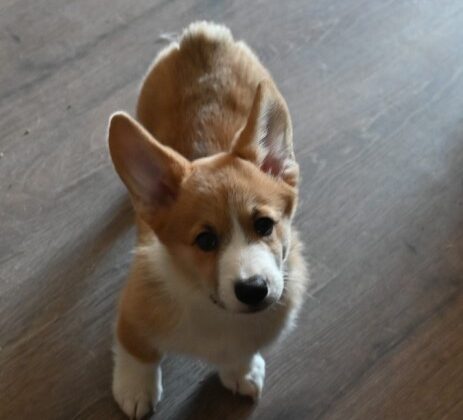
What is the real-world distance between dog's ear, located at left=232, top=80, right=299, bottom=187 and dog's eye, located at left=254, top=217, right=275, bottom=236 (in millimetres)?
115

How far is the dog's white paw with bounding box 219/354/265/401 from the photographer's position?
1536 millimetres

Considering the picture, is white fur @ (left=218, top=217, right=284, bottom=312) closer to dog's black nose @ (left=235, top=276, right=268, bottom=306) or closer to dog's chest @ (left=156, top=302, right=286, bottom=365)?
dog's black nose @ (left=235, top=276, right=268, bottom=306)

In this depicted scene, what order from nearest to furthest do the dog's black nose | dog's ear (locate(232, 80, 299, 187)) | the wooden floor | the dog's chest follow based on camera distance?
the dog's black nose < dog's ear (locate(232, 80, 299, 187)) < the dog's chest < the wooden floor

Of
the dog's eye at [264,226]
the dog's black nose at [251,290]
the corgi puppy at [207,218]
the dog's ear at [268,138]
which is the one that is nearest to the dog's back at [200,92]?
the corgi puppy at [207,218]

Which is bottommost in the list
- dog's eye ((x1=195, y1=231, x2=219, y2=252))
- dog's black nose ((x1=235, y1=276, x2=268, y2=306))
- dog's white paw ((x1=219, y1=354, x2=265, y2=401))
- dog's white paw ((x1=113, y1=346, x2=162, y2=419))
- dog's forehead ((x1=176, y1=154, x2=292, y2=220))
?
dog's white paw ((x1=219, y1=354, x2=265, y2=401))

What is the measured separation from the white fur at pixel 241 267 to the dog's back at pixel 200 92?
1.02ft

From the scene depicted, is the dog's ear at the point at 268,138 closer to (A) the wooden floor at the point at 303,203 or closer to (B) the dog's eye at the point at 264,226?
(B) the dog's eye at the point at 264,226

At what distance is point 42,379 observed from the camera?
1.56 metres

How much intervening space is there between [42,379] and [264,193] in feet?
2.30

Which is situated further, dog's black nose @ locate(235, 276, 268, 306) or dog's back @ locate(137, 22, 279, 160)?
dog's back @ locate(137, 22, 279, 160)

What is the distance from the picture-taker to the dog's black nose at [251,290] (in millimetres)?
1133

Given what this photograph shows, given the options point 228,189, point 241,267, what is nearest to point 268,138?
point 228,189

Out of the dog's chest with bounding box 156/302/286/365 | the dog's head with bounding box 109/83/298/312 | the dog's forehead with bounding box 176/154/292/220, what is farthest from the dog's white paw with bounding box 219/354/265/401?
the dog's forehead with bounding box 176/154/292/220

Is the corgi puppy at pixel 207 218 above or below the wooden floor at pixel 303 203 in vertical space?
above
